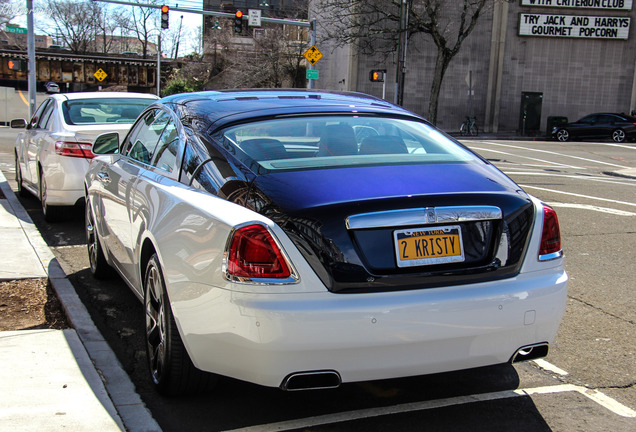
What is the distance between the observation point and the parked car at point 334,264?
2.96m

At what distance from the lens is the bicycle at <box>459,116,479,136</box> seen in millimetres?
36106

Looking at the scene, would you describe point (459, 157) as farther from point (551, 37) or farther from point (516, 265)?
point (551, 37)

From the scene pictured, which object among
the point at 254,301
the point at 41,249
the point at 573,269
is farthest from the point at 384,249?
the point at 41,249

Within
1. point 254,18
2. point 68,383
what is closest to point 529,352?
point 68,383

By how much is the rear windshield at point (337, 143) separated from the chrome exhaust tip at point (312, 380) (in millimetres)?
1009

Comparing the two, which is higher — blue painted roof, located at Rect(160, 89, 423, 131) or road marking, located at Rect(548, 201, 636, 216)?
blue painted roof, located at Rect(160, 89, 423, 131)

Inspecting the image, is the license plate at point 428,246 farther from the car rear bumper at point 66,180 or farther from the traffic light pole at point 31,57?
the traffic light pole at point 31,57

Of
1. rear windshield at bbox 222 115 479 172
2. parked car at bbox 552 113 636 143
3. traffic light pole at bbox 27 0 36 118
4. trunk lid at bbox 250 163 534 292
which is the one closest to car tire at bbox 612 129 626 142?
parked car at bbox 552 113 636 143

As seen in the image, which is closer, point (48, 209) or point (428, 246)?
point (428, 246)

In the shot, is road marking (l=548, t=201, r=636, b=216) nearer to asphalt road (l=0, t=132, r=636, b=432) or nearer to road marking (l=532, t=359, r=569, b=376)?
asphalt road (l=0, t=132, r=636, b=432)

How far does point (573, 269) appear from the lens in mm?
6730

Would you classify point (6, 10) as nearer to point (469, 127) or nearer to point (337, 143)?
point (469, 127)

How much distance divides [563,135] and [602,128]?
187 centimetres

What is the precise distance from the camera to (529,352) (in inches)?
132
